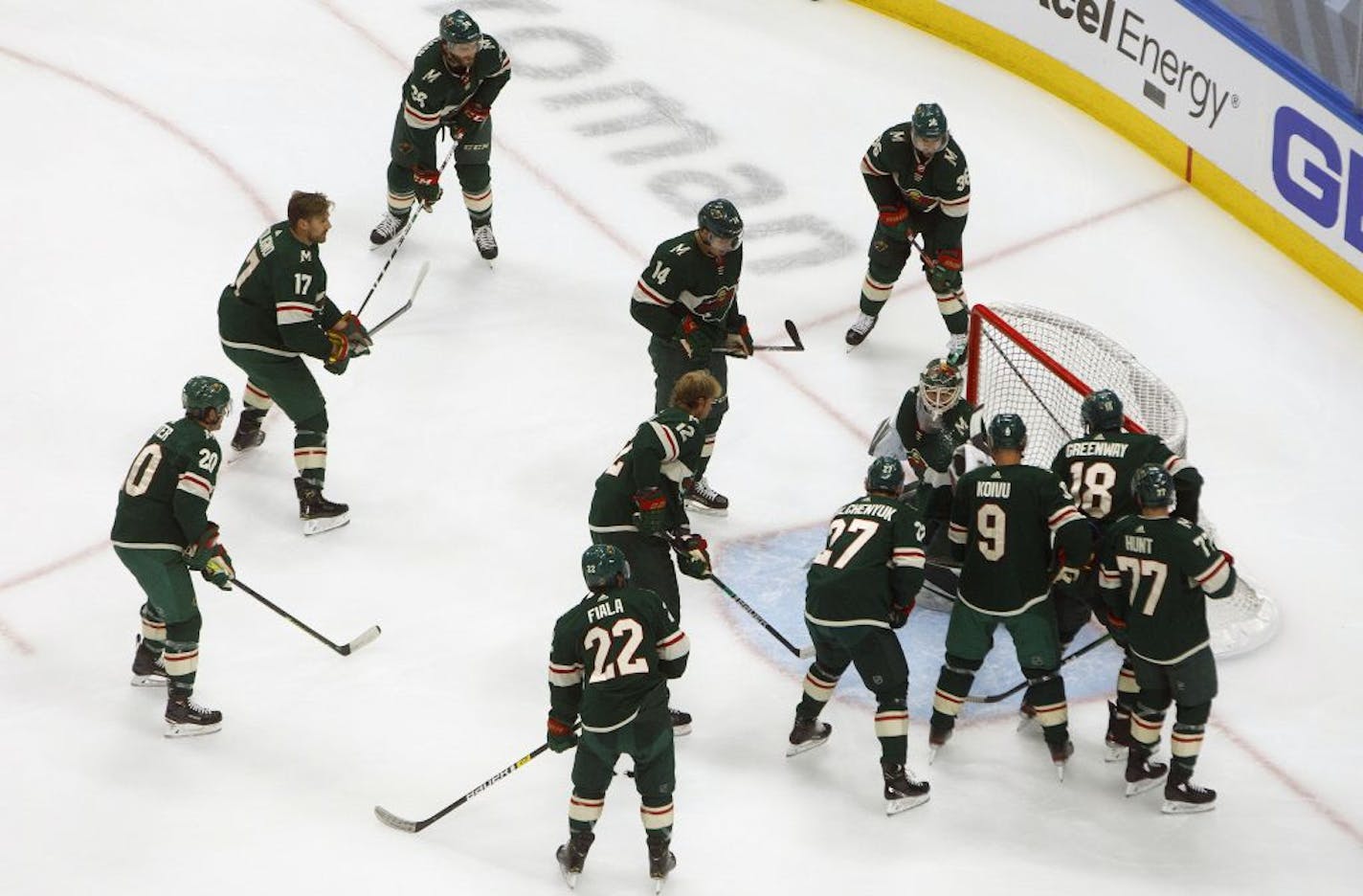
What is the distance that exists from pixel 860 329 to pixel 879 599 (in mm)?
2377

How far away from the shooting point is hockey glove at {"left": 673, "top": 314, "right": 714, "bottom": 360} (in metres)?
6.61

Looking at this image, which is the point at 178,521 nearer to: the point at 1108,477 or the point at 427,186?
the point at 427,186

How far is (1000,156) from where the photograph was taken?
8992 mm

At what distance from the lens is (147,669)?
613cm

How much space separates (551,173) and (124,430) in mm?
2377

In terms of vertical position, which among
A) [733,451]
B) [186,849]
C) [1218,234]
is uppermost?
[1218,234]

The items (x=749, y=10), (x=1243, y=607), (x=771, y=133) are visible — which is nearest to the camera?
(x=1243, y=607)

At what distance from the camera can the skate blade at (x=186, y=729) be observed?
5980 millimetres

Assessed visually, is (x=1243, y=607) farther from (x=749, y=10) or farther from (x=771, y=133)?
(x=749, y=10)

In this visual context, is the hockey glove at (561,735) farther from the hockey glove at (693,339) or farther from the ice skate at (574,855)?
the hockey glove at (693,339)

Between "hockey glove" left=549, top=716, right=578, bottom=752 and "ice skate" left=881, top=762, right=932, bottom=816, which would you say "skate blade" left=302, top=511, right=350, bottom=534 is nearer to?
"hockey glove" left=549, top=716, right=578, bottom=752

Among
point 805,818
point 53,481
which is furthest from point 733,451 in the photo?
point 53,481

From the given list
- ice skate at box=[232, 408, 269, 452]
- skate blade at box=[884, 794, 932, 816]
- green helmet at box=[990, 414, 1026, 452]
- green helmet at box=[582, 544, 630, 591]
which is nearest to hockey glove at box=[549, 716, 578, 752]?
green helmet at box=[582, 544, 630, 591]

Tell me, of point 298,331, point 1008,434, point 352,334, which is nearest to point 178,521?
point 298,331
